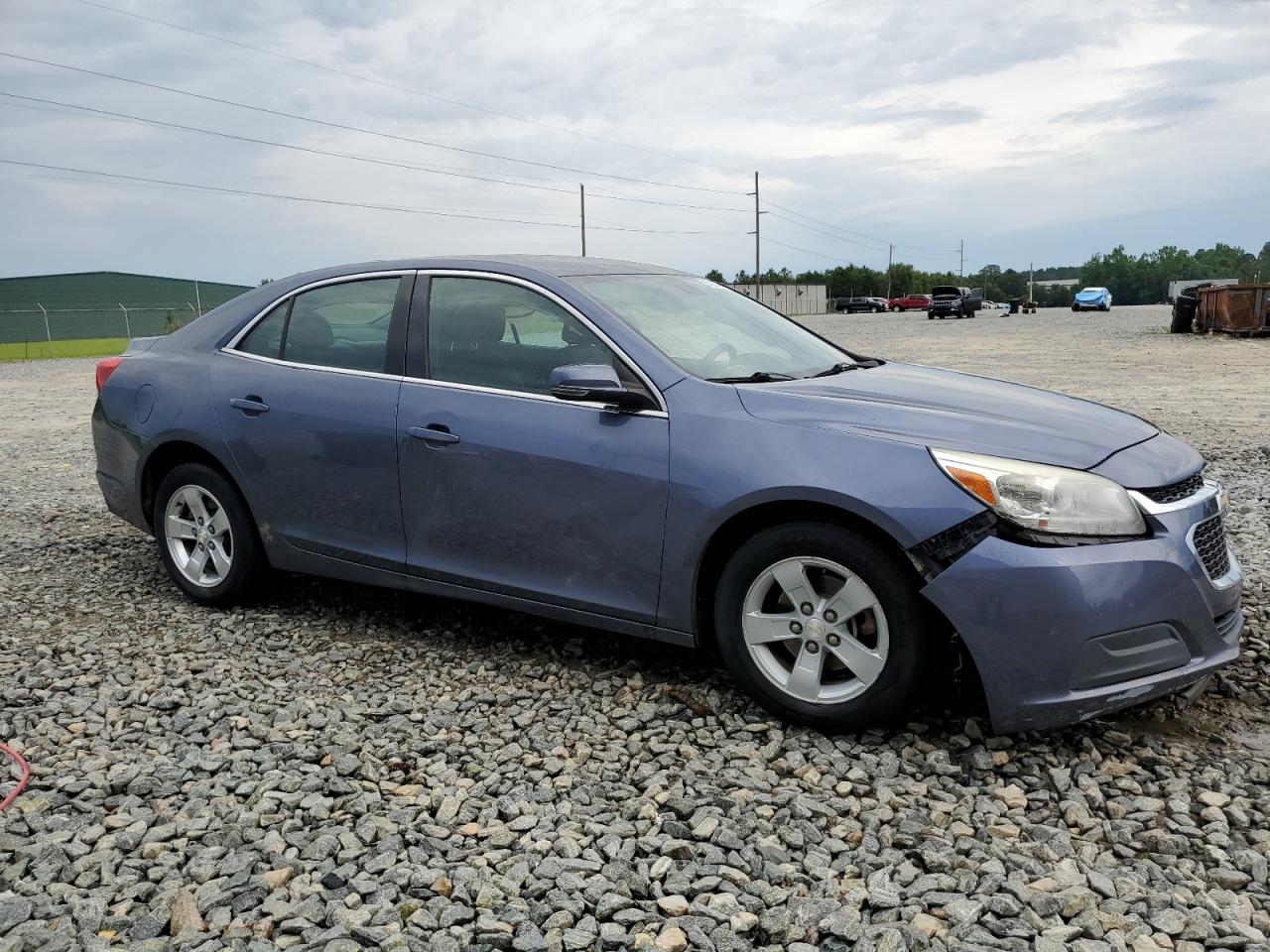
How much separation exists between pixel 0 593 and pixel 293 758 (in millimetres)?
3049

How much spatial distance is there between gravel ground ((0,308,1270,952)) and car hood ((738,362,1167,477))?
1.03 metres

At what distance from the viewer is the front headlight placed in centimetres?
336

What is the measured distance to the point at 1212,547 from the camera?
143 inches

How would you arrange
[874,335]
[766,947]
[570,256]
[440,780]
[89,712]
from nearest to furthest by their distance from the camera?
1. [766,947]
2. [440,780]
3. [89,712]
4. [570,256]
5. [874,335]

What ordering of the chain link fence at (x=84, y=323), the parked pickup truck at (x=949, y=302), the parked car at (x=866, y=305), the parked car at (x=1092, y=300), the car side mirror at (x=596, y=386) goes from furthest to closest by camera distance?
the parked car at (x=866, y=305) < the parked car at (x=1092, y=300) < the parked pickup truck at (x=949, y=302) < the chain link fence at (x=84, y=323) < the car side mirror at (x=596, y=386)

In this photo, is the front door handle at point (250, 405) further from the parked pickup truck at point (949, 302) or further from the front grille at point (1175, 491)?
the parked pickup truck at point (949, 302)

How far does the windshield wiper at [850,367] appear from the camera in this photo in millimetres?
4566

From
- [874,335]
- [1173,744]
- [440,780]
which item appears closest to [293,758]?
[440,780]

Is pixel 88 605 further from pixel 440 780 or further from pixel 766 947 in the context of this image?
pixel 766 947

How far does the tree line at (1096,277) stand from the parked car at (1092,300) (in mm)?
46802

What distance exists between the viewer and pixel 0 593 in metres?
5.82

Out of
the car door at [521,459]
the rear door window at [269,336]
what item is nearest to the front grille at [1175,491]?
the car door at [521,459]

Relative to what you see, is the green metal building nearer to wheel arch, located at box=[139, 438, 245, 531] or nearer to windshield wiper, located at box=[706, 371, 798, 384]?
wheel arch, located at box=[139, 438, 245, 531]

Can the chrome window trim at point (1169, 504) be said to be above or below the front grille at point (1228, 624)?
above
